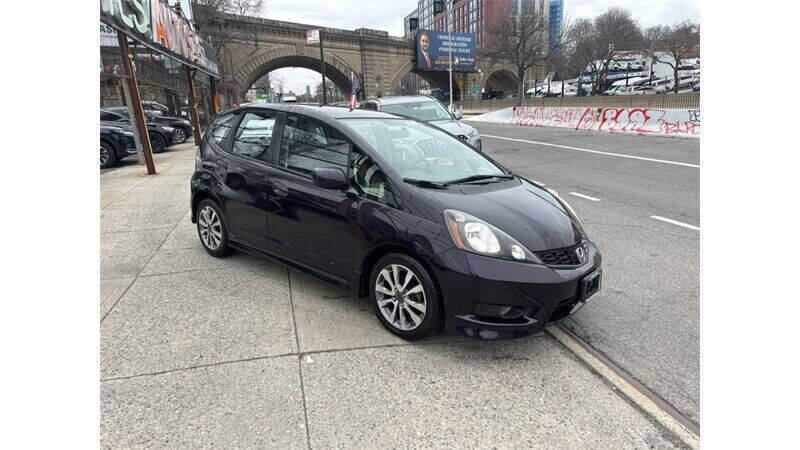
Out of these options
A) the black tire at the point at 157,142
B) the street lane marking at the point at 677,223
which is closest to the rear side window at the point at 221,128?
the street lane marking at the point at 677,223

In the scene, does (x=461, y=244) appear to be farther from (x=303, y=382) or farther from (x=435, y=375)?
(x=303, y=382)

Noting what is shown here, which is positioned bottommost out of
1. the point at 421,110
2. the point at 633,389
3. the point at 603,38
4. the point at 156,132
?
the point at 633,389

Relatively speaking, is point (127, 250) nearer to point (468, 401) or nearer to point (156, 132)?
point (468, 401)

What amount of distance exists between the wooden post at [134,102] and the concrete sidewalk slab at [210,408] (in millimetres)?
9351

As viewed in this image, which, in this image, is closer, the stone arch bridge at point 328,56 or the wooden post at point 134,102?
the wooden post at point 134,102

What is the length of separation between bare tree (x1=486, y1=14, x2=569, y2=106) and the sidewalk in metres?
43.1

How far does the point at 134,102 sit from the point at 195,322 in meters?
9.03

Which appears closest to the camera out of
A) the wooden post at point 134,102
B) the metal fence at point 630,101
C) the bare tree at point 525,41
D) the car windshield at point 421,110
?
the wooden post at point 134,102

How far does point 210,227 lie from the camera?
186 inches

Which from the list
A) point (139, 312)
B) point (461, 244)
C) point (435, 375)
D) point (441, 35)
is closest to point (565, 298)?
point (461, 244)

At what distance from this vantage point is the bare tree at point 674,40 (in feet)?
121

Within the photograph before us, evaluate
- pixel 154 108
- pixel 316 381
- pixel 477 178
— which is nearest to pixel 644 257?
pixel 477 178

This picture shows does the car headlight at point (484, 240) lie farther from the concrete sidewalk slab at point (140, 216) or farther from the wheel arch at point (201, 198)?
the concrete sidewalk slab at point (140, 216)

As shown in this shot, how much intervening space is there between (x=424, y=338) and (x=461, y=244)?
0.79 m
